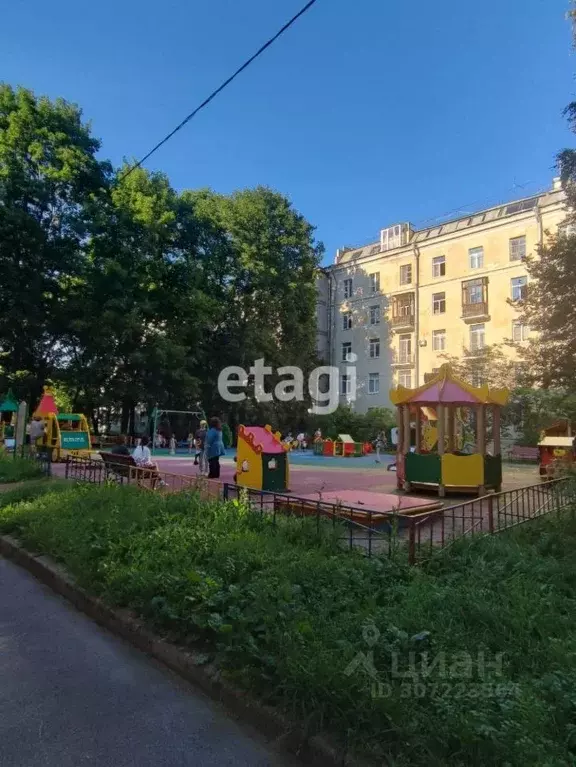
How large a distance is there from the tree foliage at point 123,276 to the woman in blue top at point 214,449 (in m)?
18.2

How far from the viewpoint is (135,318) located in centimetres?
2939

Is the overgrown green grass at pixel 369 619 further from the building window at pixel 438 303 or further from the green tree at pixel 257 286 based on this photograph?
the building window at pixel 438 303

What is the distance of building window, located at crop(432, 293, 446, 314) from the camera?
37.5m

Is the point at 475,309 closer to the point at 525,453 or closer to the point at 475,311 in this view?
the point at 475,311

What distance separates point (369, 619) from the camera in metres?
3.81

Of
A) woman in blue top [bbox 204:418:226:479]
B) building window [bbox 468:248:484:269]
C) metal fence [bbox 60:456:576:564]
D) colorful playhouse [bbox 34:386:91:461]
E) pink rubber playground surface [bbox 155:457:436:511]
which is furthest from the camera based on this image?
building window [bbox 468:248:484:269]

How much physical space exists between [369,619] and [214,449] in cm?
894

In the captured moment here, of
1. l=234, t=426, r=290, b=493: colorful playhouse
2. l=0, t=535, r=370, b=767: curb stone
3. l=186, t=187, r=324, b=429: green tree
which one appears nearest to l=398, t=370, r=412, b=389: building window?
l=186, t=187, r=324, b=429: green tree

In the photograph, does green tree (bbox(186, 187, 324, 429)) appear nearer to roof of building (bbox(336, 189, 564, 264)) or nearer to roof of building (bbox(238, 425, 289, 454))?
roof of building (bbox(336, 189, 564, 264))

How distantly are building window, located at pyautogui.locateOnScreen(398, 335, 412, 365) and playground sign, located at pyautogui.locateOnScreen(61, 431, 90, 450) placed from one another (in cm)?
2509

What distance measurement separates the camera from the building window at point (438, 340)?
37406 mm

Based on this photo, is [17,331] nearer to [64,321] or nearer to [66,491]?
[64,321]

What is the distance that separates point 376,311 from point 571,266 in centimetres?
2901

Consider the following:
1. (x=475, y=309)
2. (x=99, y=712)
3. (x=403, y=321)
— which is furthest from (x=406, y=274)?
(x=99, y=712)
